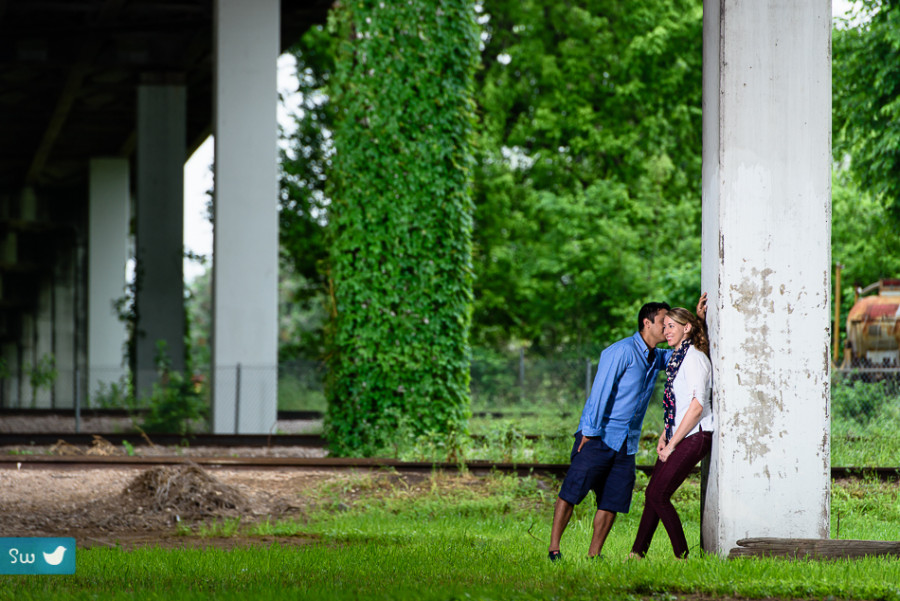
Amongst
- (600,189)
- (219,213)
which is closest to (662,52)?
(600,189)

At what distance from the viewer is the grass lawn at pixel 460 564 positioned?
5.73 metres

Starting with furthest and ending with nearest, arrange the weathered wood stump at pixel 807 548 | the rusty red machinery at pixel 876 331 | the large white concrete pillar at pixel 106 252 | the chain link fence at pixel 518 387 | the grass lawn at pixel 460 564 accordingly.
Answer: the large white concrete pillar at pixel 106 252, the rusty red machinery at pixel 876 331, the chain link fence at pixel 518 387, the weathered wood stump at pixel 807 548, the grass lawn at pixel 460 564

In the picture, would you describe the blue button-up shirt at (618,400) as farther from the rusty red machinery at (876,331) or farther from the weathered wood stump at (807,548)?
the rusty red machinery at (876,331)

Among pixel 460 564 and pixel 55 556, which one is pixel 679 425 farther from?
pixel 55 556

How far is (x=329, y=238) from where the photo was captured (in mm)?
13656

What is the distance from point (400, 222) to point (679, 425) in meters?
6.78

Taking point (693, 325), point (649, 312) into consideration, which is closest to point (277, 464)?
point (649, 312)

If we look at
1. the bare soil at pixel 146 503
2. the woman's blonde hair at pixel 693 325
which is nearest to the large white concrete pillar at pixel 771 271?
the woman's blonde hair at pixel 693 325

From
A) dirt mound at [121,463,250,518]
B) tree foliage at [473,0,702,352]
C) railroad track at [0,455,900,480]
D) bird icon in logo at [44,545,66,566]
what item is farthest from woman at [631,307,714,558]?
tree foliage at [473,0,702,352]

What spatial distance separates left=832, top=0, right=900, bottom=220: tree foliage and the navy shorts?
46.5ft

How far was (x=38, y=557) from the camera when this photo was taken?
695cm

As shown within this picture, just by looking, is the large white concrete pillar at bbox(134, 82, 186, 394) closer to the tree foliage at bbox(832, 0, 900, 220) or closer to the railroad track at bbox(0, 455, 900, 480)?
the railroad track at bbox(0, 455, 900, 480)

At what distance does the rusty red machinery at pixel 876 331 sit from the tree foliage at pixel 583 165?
5185 mm

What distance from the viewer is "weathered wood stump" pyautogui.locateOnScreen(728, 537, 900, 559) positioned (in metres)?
6.82
